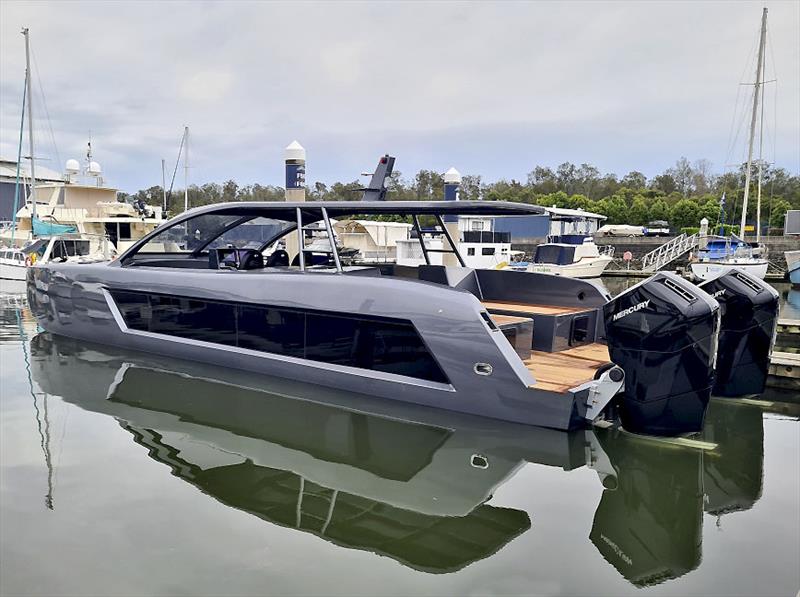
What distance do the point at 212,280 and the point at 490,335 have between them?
133 inches

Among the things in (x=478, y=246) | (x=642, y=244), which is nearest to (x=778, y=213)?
(x=642, y=244)

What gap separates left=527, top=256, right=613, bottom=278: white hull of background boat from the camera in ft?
77.2

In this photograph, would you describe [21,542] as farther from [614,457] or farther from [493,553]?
[614,457]

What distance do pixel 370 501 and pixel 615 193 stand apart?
55562 mm

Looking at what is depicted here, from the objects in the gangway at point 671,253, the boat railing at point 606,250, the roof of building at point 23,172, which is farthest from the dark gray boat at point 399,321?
the roof of building at point 23,172

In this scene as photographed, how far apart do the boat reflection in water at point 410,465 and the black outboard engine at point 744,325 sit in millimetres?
384

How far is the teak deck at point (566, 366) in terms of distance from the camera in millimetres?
4801

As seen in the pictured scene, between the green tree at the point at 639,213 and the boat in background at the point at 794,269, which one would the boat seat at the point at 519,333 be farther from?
the green tree at the point at 639,213

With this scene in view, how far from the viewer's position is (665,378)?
435cm

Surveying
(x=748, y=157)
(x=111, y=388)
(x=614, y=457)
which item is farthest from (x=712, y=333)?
(x=748, y=157)

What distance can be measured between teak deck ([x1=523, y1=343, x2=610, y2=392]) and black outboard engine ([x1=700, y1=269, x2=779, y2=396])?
45.3 inches

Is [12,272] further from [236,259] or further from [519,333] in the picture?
[519,333]

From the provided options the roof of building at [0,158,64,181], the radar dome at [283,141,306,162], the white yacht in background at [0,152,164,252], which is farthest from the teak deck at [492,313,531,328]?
the roof of building at [0,158,64,181]

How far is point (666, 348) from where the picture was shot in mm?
4281
